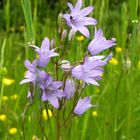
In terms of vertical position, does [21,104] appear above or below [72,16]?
below

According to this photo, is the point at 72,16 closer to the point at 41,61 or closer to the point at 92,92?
the point at 41,61

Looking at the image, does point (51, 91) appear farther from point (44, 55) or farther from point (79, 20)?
point (79, 20)

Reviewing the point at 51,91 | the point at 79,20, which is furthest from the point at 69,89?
the point at 79,20

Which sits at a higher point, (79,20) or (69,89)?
(79,20)

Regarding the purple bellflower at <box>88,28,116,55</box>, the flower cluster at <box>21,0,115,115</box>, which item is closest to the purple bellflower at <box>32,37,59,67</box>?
the flower cluster at <box>21,0,115,115</box>

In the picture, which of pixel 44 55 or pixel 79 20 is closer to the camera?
pixel 44 55

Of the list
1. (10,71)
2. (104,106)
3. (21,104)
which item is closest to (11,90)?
(21,104)
